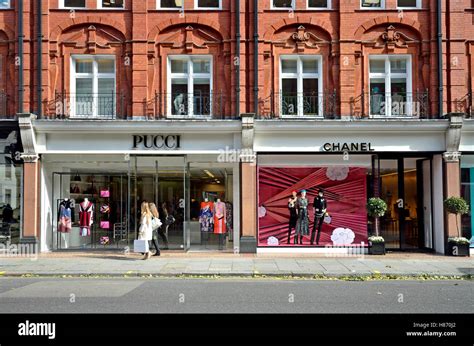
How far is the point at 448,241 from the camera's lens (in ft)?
54.1

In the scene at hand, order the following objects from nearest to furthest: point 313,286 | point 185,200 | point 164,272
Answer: point 313,286, point 164,272, point 185,200

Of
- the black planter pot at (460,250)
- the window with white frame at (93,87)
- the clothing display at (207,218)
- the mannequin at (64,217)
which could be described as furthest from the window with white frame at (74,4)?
the black planter pot at (460,250)

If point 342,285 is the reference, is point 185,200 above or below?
above

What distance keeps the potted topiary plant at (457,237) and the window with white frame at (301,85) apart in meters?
4.94

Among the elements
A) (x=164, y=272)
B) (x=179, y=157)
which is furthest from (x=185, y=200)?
(x=164, y=272)

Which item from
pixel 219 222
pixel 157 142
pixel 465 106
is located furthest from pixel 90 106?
pixel 465 106

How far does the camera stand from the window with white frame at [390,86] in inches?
675

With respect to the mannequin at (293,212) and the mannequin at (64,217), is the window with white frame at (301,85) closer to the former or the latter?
the mannequin at (293,212)

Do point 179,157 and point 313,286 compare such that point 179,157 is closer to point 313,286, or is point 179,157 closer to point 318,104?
point 318,104

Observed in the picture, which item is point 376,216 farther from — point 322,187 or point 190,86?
point 190,86

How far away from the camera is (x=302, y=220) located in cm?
1742

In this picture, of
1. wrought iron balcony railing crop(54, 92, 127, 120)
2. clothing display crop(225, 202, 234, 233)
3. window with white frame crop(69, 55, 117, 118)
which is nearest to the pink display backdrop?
clothing display crop(225, 202, 234, 233)

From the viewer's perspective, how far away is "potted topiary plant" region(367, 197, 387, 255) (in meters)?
16.2

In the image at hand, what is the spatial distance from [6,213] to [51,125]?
11.3 ft
